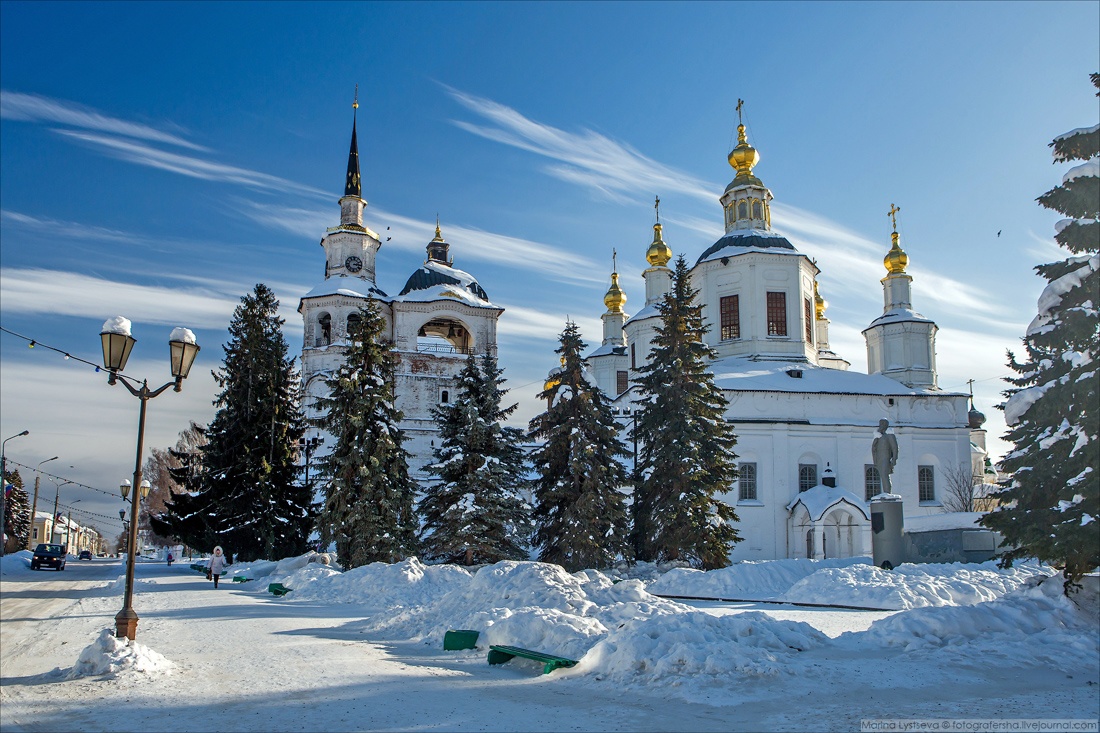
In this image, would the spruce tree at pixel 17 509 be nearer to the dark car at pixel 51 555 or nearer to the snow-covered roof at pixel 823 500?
the dark car at pixel 51 555

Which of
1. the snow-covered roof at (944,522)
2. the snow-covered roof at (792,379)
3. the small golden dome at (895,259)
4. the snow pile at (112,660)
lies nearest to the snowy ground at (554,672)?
the snow pile at (112,660)

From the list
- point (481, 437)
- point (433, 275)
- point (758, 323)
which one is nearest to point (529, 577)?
point (481, 437)

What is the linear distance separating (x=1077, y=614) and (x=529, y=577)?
6.93 meters

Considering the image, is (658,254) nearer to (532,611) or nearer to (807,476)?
(807,476)

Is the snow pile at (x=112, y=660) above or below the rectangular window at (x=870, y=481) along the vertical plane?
below

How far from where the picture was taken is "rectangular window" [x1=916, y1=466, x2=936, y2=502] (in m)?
38.4

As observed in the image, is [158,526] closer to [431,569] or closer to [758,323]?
[431,569]

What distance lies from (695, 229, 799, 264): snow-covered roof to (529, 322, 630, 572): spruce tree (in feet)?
55.5

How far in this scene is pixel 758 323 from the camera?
39938mm

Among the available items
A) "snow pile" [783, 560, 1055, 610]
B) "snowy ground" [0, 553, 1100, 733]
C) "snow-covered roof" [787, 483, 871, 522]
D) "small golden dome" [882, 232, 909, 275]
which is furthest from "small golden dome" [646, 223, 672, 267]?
"snowy ground" [0, 553, 1100, 733]

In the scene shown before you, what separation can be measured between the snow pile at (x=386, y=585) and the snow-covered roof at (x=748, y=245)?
27.0m

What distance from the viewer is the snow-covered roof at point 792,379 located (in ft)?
120

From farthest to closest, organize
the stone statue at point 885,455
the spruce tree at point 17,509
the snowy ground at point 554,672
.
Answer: the stone statue at point 885,455
the spruce tree at point 17,509
the snowy ground at point 554,672

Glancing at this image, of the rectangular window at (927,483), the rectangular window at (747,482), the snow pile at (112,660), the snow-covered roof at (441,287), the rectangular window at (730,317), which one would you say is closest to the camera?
the snow pile at (112,660)
